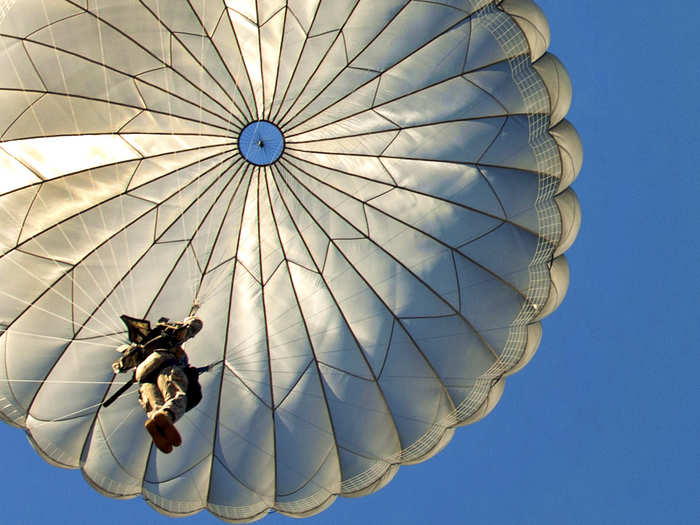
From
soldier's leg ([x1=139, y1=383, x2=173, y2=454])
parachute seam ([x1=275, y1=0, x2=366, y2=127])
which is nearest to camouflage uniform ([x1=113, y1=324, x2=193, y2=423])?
soldier's leg ([x1=139, y1=383, x2=173, y2=454])

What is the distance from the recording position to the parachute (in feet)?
45.1

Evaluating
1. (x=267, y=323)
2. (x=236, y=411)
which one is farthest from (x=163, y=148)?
(x=236, y=411)

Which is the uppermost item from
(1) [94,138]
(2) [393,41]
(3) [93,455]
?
(2) [393,41]

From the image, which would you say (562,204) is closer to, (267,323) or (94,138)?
(267,323)

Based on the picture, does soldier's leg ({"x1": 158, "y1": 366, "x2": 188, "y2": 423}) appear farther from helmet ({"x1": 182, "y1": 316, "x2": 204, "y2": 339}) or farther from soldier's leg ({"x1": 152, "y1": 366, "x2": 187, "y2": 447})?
helmet ({"x1": 182, "y1": 316, "x2": 204, "y2": 339})

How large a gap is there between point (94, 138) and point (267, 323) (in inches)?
160

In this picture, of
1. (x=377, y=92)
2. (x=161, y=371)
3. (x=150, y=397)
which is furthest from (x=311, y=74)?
(x=150, y=397)

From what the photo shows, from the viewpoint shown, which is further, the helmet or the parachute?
the parachute

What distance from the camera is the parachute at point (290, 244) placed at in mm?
13758

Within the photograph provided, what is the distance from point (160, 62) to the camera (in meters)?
13.9

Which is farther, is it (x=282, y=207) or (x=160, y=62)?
(x=282, y=207)

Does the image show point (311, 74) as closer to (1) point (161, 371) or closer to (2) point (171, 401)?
(1) point (161, 371)

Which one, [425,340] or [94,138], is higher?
[94,138]

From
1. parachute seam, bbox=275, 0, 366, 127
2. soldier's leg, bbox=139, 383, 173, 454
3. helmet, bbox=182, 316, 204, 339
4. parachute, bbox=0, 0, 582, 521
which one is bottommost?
soldier's leg, bbox=139, 383, 173, 454
